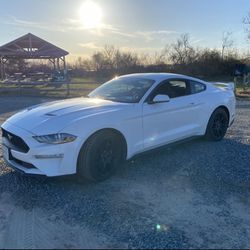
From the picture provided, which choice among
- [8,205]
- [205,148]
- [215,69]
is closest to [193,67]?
[215,69]

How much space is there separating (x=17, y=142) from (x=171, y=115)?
8.39 ft

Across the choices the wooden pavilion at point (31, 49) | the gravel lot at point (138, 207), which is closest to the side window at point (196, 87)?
the gravel lot at point (138, 207)

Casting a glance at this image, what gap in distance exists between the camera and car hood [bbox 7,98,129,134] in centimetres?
439

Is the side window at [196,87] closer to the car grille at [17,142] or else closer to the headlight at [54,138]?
the headlight at [54,138]

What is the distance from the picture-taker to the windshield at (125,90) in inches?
213

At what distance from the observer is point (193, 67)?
4766 centimetres

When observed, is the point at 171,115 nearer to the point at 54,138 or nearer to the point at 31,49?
the point at 54,138

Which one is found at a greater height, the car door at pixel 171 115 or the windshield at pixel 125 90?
the windshield at pixel 125 90

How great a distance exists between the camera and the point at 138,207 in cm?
392

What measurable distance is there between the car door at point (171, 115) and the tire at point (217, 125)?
48cm

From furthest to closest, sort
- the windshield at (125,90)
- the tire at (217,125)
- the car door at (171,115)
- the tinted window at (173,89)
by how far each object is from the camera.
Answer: the tire at (217,125)
the tinted window at (173,89)
the windshield at (125,90)
the car door at (171,115)

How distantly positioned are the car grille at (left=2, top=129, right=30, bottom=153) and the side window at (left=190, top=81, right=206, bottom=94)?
3.41 metres

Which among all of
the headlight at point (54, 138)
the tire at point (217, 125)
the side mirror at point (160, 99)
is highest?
the side mirror at point (160, 99)

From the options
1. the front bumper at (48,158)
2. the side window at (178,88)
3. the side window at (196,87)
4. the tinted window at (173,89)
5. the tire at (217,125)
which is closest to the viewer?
the front bumper at (48,158)
